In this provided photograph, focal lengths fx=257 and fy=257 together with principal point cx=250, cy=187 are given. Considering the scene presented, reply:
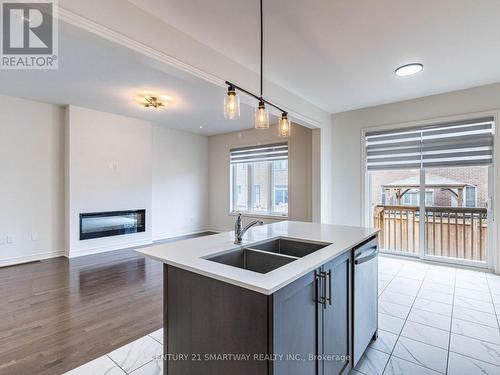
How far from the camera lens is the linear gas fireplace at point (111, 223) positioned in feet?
15.7

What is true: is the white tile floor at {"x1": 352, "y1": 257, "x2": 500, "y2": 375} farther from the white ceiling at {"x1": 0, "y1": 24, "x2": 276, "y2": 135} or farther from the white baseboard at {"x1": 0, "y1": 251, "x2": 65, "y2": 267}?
the white baseboard at {"x1": 0, "y1": 251, "x2": 65, "y2": 267}

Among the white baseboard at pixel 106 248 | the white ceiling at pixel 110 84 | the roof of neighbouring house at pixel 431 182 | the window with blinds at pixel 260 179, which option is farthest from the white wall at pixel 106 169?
the roof of neighbouring house at pixel 431 182

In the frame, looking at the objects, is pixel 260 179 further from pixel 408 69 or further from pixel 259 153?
pixel 408 69

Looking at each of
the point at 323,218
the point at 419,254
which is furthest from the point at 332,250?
the point at 419,254

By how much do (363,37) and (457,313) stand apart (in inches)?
117

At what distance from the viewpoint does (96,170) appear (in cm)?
493

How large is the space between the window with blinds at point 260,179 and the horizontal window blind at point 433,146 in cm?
199

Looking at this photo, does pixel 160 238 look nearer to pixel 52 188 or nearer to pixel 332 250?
pixel 52 188

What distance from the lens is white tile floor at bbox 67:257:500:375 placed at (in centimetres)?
186

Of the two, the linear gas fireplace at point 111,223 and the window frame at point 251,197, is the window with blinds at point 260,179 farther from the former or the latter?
the linear gas fireplace at point 111,223

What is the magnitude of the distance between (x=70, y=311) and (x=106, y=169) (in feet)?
10.1

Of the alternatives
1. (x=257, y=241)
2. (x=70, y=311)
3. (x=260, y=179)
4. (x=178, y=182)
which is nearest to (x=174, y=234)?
(x=178, y=182)

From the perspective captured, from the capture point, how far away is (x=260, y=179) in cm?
654

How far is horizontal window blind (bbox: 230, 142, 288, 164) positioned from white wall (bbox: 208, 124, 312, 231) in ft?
0.43
